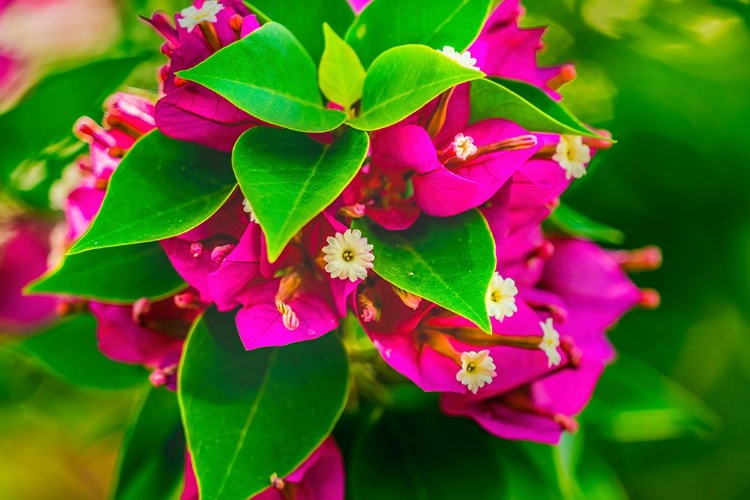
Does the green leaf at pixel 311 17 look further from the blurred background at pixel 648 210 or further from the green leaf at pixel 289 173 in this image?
the blurred background at pixel 648 210

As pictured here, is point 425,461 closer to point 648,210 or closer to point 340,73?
point 340,73

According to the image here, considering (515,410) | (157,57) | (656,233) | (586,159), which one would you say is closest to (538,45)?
(586,159)

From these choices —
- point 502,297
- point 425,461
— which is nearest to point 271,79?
point 502,297

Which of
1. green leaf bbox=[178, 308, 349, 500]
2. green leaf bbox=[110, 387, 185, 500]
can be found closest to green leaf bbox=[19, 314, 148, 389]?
green leaf bbox=[110, 387, 185, 500]

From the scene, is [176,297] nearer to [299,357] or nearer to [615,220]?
[299,357]

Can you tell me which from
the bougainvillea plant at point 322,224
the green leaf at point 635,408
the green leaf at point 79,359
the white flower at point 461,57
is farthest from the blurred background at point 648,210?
the white flower at point 461,57
